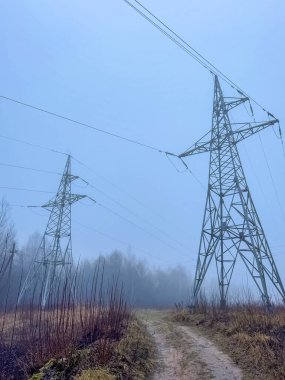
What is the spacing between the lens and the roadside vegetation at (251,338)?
26.7 feet

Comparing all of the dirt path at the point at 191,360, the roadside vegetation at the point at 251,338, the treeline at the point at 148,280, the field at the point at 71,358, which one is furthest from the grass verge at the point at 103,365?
the treeline at the point at 148,280

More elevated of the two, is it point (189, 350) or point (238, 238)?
point (238, 238)

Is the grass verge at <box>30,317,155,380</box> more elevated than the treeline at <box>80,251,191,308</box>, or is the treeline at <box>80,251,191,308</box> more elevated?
the treeline at <box>80,251,191,308</box>

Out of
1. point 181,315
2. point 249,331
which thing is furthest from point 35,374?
point 181,315

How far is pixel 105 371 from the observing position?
6.96 m

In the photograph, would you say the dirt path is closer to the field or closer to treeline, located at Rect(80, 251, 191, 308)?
the field

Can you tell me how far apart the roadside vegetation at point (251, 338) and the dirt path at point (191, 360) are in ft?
1.18

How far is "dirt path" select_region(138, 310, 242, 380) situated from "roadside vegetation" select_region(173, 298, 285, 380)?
1.18ft

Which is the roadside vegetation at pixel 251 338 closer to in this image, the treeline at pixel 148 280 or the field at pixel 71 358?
the field at pixel 71 358

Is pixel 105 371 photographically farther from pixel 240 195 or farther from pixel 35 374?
pixel 240 195

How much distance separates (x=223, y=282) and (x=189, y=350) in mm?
7645

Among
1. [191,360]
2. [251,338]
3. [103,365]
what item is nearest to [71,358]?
[103,365]

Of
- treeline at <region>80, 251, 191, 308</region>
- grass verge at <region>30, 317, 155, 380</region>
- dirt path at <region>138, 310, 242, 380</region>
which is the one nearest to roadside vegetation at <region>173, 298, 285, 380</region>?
dirt path at <region>138, 310, 242, 380</region>

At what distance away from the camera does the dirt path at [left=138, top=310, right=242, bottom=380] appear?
27.1 ft
